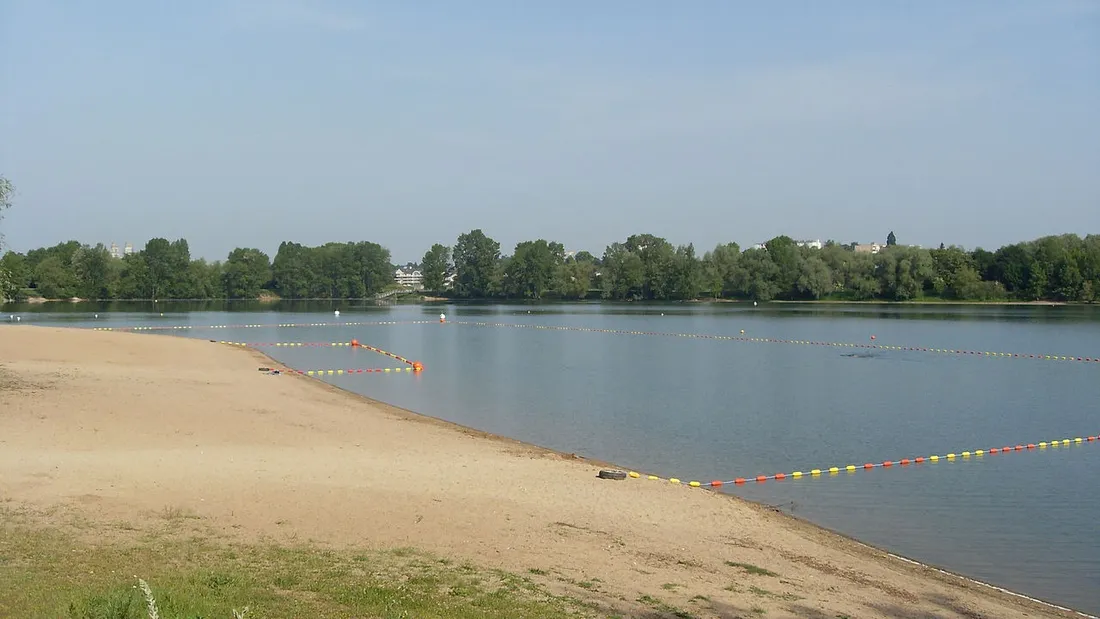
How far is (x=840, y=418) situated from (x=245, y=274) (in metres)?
151

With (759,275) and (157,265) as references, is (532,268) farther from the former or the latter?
(157,265)

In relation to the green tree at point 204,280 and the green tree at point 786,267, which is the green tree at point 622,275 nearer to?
the green tree at point 786,267

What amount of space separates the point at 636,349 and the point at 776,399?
2350 centimetres

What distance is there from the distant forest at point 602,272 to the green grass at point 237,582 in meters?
102

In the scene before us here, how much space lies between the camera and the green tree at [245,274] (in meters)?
164

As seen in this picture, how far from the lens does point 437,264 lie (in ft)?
604

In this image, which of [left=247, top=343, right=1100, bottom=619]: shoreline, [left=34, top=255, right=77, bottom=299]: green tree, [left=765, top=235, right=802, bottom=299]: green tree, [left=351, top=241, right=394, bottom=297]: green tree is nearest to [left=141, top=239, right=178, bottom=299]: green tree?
[left=34, top=255, right=77, bottom=299]: green tree

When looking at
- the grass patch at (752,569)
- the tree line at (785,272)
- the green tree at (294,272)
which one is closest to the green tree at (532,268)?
the tree line at (785,272)

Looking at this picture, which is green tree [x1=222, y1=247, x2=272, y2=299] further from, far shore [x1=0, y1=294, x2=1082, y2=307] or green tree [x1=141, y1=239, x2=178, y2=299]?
green tree [x1=141, y1=239, x2=178, y2=299]

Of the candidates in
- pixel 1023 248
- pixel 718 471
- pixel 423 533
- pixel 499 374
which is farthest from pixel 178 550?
pixel 1023 248

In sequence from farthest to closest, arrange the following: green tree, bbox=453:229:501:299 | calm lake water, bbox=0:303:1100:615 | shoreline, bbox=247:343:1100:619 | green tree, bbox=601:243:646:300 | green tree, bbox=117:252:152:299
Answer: green tree, bbox=453:229:501:299
green tree, bbox=601:243:646:300
green tree, bbox=117:252:152:299
calm lake water, bbox=0:303:1100:615
shoreline, bbox=247:343:1100:619

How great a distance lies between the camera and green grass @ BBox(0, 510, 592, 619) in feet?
23.5

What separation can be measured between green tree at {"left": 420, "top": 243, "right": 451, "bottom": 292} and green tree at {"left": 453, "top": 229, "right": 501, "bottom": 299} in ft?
8.52

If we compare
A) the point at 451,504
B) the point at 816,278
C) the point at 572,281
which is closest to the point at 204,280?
the point at 572,281
